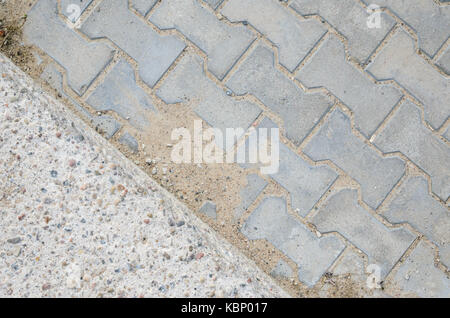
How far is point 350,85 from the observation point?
8.54 feet

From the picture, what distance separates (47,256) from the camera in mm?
2330

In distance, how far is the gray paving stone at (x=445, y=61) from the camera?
2.61 m

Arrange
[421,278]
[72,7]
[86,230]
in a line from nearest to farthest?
[86,230] → [421,278] → [72,7]

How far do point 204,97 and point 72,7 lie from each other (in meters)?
1.03

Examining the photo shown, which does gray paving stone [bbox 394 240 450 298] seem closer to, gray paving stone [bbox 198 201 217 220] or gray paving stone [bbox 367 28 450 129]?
gray paving stone [bbox 367 28 450 129]

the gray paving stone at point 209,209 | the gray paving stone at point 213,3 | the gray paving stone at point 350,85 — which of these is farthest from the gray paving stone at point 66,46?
the gray paving stone at point 350,85

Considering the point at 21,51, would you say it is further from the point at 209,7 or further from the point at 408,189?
the point at 408,189

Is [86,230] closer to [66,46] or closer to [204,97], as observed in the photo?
[204,97]

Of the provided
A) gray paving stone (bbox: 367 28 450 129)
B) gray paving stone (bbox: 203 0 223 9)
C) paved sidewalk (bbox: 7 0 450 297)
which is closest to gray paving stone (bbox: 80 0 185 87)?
paved sidewalk (bbox: 7 0 450 297)

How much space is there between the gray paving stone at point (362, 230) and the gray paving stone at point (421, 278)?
8 centimetres

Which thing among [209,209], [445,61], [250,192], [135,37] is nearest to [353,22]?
[445,61]

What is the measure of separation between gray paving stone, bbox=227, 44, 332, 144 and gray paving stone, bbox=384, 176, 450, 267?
697mm

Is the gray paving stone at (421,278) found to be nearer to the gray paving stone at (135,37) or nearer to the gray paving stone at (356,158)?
the gray paving stone at (356,158)
